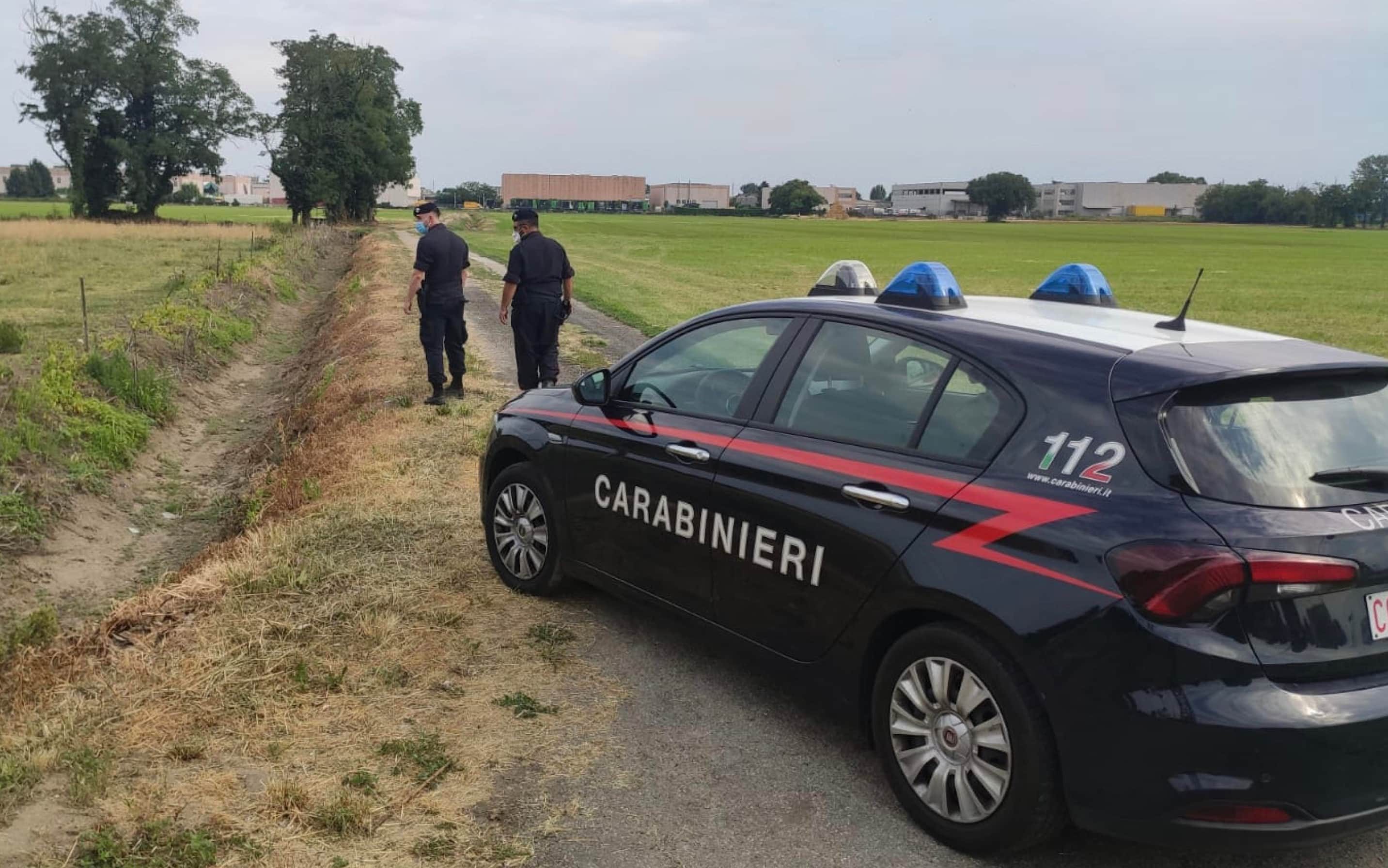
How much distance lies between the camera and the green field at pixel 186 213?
7244cm

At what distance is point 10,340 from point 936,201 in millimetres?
163898

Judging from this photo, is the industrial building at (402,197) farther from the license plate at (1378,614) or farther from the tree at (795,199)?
the license plate at (1378,614)

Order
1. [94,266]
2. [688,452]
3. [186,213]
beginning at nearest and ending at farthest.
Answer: [688,452] → [94,266] → [186,213]

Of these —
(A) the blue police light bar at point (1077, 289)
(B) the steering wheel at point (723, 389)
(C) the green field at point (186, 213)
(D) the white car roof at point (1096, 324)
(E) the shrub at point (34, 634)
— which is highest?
(C) the green field at point (186, 213)

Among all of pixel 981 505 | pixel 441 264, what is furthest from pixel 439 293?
pixel 981 505

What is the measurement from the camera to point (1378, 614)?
2.69m

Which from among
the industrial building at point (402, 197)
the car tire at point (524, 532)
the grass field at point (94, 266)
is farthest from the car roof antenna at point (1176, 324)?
the industrial building at point (402, 197)

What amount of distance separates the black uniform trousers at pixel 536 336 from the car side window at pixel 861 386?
5.68 m

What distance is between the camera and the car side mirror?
4844 mm

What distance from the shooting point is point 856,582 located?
3391mm

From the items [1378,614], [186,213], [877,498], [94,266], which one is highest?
[186,213]

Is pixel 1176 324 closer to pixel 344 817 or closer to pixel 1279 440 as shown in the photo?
pixel 1279 440

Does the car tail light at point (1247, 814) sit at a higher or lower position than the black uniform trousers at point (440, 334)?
lower

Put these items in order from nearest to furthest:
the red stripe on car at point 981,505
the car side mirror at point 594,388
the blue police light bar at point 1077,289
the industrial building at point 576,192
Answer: the red stripe on car at point 981,505 < the blue police light bar at point 1077,289 < the car side mirror at point 594,388 < the industrial building at point 576,192
